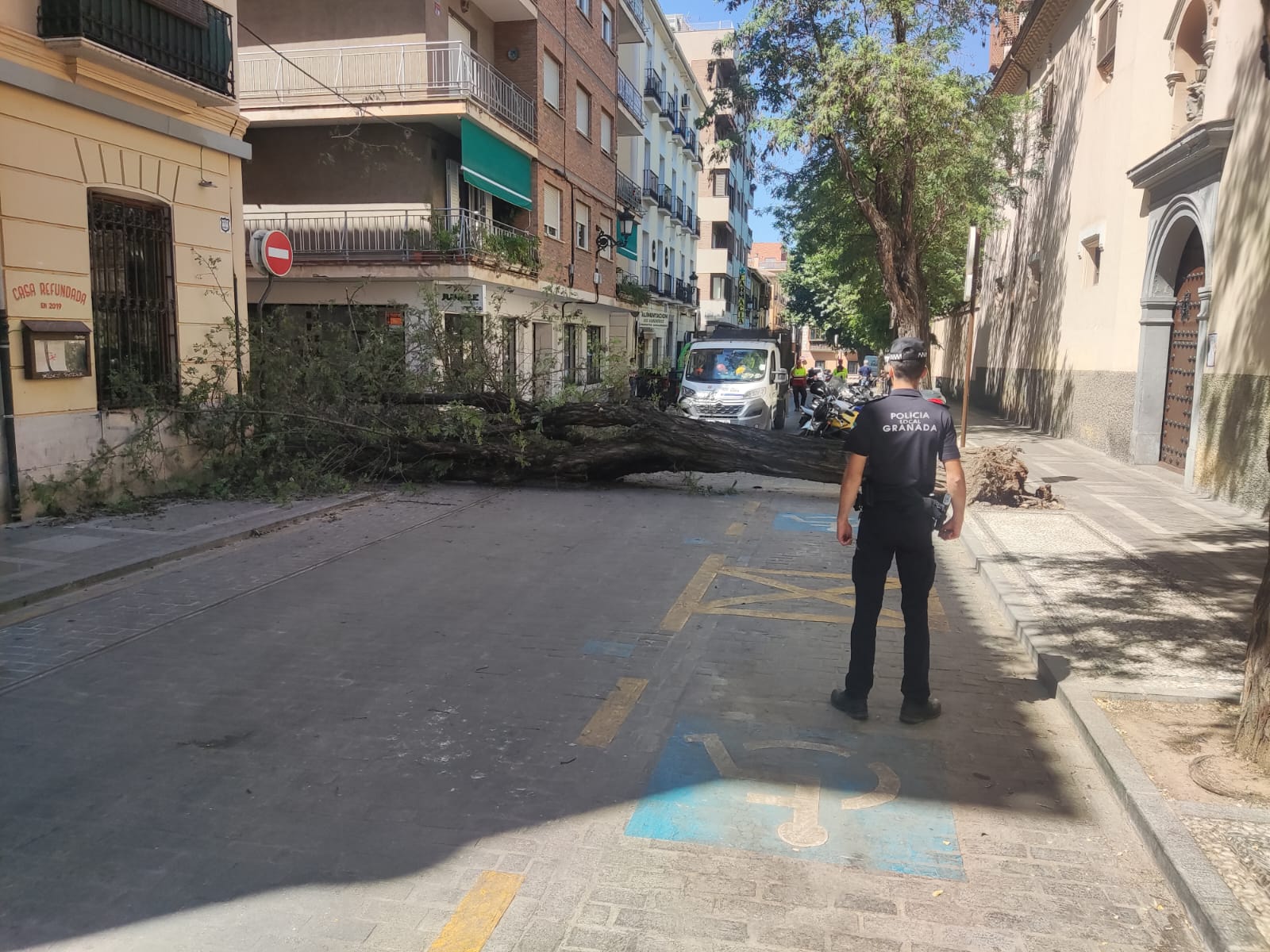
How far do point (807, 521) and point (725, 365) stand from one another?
10.1m

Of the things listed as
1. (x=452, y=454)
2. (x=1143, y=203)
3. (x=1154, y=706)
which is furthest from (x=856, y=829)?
(x=1143, y=203)

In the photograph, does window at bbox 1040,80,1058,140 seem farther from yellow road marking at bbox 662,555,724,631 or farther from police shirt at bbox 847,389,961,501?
police shirt at bbox 847,389,961,501

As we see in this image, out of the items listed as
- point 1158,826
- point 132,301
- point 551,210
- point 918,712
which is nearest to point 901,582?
point 918,712

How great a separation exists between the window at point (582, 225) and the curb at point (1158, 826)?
22.8 m

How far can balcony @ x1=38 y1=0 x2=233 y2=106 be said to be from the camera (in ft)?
28.6

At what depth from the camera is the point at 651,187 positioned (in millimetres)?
36812

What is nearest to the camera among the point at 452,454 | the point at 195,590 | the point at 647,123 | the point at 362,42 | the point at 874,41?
the point at 195,590

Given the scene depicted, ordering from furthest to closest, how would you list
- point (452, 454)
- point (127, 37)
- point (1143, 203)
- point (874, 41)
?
point (874, 41) → point (1143, 203) → point (452, 454) → point (127, 37)

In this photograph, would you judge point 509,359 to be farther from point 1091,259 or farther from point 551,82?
point 551,82

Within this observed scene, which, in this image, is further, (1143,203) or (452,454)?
(1143,203)

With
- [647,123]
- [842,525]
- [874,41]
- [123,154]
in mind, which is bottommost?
[842,525]

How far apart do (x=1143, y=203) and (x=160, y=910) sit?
51.5 ft

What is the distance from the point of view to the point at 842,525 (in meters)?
4.70

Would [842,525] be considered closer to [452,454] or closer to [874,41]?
[452,454]
